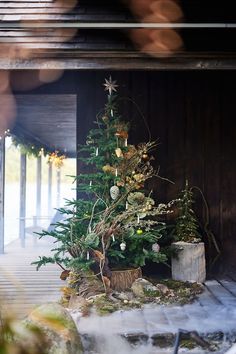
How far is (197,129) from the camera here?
491 centimetres

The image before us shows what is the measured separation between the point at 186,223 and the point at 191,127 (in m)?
1.12

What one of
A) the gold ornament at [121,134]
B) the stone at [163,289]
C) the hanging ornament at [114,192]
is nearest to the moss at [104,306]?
the stone at [163,289]

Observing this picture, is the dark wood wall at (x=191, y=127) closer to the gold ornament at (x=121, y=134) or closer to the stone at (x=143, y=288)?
the gold ornament at (x=121, y=134)

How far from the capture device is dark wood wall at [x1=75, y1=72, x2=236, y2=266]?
488 cm

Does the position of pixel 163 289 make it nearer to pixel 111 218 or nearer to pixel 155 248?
pixel 155 248

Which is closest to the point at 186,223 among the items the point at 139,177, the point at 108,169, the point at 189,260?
the point at 189,260

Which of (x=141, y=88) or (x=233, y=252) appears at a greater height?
(x=141, y=88)

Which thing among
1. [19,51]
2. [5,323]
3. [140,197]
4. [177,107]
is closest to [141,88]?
[177,107]

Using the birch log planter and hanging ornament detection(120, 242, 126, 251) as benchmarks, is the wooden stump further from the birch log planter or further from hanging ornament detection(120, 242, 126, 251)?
the birch log planter

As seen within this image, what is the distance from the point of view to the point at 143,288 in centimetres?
391

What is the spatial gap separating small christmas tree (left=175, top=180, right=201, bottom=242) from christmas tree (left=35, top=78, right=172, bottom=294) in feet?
1.06

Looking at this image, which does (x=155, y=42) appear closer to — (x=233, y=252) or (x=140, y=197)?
(x=140, y=197)

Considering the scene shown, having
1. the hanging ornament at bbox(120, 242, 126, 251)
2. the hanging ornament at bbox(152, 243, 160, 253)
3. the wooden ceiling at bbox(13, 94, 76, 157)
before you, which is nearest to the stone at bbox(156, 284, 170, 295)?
the hanging ornament at bbox(152, 243, 160, 253)

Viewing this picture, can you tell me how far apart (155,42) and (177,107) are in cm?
163
